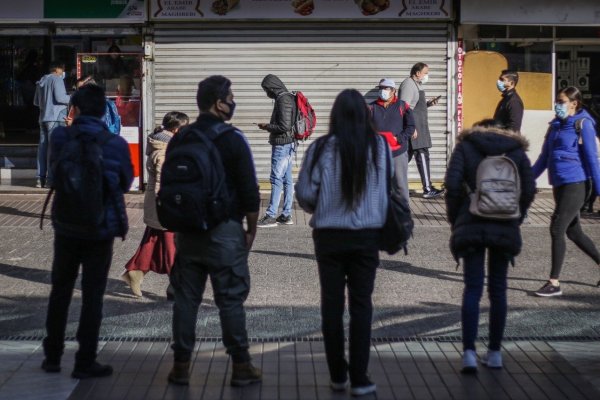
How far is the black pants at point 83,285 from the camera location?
6.64 m

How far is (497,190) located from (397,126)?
5920 millimetres

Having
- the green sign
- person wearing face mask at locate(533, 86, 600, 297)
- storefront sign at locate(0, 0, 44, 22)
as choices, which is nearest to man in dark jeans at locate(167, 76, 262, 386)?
person wearing face mask at locate(533, 86, 600, 297)

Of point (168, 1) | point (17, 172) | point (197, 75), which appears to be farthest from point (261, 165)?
point (17, 172)

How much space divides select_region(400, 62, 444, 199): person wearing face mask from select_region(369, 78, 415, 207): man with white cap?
2.15 meters

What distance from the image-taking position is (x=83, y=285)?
21.9 ft

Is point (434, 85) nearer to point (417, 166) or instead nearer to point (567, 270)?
point (417, 166)

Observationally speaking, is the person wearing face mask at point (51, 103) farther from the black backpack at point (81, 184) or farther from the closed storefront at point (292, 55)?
the black backpack at point (81, 184)

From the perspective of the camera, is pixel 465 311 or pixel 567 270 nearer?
pixel 465 311

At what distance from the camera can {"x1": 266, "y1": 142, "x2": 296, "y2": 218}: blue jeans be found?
42.8 ft

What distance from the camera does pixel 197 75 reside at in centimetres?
1602

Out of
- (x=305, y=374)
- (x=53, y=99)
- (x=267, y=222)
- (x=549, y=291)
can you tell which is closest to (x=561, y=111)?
(x=549, y=291)

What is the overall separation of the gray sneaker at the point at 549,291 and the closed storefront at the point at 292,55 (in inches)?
276

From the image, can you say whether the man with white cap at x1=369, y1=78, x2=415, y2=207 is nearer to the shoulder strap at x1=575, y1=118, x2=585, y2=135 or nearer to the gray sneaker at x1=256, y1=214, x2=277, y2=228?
the gray sneaker at x1=256, y1=214, x2=277, y2=228

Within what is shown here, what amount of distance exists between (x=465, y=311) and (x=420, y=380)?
21.2 inches
